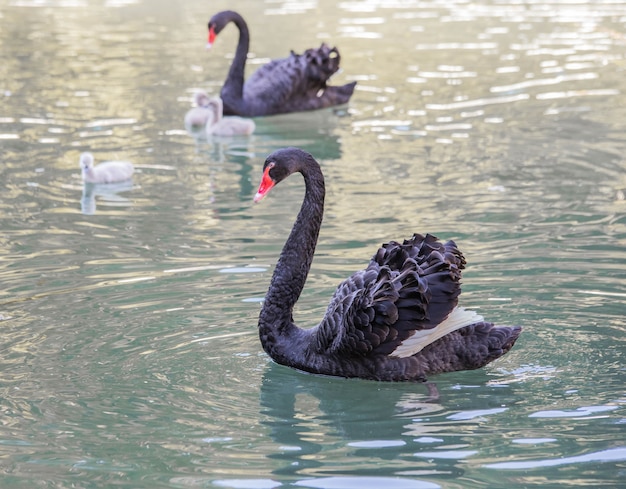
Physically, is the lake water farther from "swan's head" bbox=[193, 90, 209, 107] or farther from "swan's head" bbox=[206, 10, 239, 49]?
"swan's head" bbox=[206, 10, 239, 49]

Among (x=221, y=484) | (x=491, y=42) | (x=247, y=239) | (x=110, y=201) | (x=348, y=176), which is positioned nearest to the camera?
(x=221, y=484)

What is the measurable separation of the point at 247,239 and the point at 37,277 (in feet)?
4.05

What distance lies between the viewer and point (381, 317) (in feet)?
14.8

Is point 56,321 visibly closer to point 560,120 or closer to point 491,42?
point 560,120

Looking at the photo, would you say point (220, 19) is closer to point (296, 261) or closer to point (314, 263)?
point (314, 263)

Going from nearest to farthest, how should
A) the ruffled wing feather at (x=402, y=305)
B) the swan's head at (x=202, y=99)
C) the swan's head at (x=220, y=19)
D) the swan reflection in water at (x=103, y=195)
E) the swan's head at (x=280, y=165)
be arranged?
the ruffled wing feather at (x=402, y=305), the swan's head at (x=280, y=165), the swan reflection in water at (x=103, y=195), the swan's head at (x=202, y=99), the swan's head at (x=220, y=19)

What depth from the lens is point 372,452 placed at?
402 cm

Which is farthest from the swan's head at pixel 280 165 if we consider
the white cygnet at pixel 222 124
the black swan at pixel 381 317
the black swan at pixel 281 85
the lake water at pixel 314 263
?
the black swan at pixel 281 85

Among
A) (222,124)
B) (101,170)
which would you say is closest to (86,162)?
(101,170)

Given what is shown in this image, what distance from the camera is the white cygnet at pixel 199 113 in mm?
9656

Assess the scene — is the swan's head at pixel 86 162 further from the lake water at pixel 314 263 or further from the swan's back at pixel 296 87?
the swan's back at pixel 296 87

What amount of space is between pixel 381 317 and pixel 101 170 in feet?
12.7

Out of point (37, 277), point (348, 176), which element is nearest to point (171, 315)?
point (37, 277)

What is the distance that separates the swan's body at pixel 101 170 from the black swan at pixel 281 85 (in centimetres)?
263
